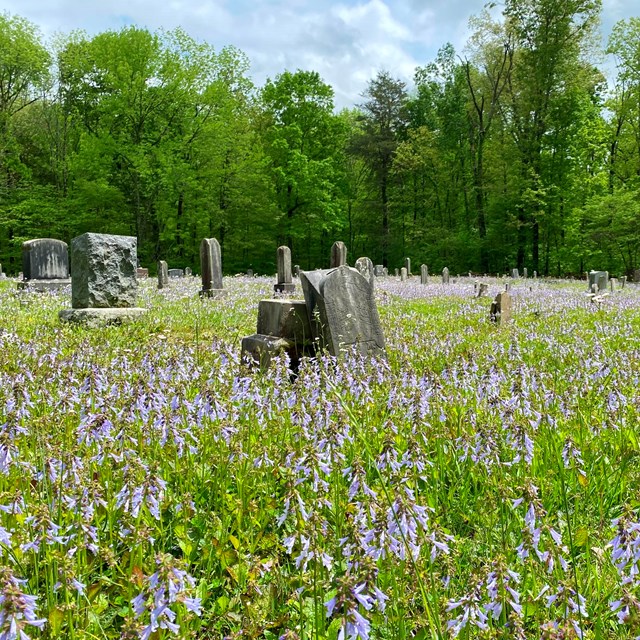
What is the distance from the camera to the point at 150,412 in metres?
3.32

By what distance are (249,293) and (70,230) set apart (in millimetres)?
28268

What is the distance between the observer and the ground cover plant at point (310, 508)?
5.41ft

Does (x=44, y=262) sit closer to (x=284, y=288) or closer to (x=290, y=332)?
(x=284, y=288)

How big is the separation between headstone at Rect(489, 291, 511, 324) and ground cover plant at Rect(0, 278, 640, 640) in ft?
18.5

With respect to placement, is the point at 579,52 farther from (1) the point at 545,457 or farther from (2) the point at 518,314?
(1) the point at 545,457

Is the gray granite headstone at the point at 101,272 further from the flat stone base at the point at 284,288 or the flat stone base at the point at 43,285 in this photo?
the flat stone base at the point at 284,288

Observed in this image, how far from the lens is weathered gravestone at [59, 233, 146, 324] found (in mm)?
10477

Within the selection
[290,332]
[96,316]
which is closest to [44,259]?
[96,316]

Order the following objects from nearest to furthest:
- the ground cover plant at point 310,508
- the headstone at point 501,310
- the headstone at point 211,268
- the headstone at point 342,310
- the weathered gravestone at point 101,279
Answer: the ground cover plant at point 310,508 < the headstone at point 342,310 < the weathered gravestone at point 101,279 < the headstone at point 501,310 < the headstone at point 211,268

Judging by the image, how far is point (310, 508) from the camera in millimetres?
1921

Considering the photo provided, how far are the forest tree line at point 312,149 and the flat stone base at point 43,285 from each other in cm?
2055

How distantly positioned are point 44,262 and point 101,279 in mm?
10226

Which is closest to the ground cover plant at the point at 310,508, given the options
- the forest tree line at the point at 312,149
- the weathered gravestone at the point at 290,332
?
the weathered gravestone at the point at 290,332

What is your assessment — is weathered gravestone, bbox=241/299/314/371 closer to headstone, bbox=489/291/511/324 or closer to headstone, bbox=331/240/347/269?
headstone, bbox=489/291/511/324
